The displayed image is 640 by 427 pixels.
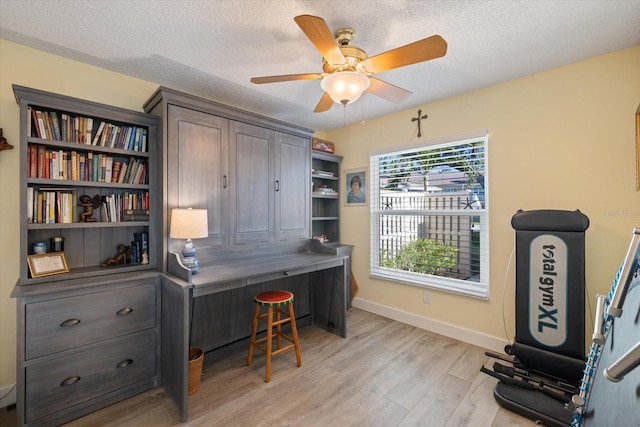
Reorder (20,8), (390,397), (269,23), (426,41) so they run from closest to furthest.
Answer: (426,41) → (20,8) → (269,23) → (390,397)

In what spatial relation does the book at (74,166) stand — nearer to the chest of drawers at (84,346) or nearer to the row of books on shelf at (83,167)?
the row of books on shelf at (83,167)

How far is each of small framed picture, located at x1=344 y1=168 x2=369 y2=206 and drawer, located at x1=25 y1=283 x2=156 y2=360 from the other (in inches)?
101

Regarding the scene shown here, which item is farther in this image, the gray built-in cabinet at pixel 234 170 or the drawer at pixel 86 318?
the gray built-in cabinet at pixel 234 170

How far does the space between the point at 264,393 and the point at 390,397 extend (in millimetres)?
916

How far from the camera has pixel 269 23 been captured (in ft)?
5.72

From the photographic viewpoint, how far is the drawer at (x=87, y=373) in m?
1.69

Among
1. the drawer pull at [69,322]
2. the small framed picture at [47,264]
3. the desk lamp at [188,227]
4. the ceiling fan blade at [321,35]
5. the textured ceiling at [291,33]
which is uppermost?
the textured ceiling at [291,33]

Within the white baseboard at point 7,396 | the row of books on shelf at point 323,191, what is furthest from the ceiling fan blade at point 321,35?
the white baseboard at point 7,396

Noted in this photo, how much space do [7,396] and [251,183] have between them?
2286 mm

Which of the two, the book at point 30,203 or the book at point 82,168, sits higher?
the book at point 82,168

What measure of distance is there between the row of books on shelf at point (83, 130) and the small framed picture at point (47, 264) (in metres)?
0.80

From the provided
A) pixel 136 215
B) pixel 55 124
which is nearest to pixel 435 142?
pixel 136 215

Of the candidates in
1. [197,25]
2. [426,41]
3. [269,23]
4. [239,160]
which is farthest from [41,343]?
[426,41]

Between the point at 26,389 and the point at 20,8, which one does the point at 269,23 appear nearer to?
the point at 20,8
